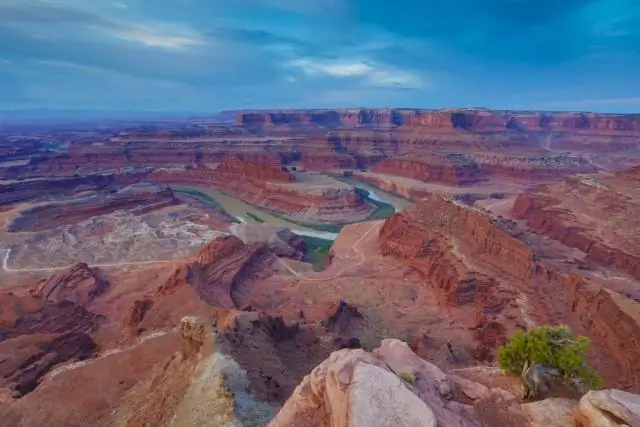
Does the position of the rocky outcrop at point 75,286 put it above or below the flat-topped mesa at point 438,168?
below

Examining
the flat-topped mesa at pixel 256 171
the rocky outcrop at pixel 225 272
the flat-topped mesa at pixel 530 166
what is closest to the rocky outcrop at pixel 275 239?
the rocky outcrop at pixel 225 272

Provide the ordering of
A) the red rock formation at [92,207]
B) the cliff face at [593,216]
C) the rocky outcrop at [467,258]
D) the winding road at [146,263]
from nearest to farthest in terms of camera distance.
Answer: the rocky outcrop at [467,258], the winding road at [146,263], the cliff face at [593,216], the red rock formation at [92,207]

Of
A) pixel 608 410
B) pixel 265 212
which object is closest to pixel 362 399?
pixel 608 410

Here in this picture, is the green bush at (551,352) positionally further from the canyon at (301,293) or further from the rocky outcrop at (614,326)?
the rocky outcrop at (614,326)

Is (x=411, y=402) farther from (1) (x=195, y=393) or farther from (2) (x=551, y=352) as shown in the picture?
(1) (x=195, y=393)

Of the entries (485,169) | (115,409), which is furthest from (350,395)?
(485,169)

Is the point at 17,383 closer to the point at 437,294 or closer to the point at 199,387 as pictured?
the point at 199,387
